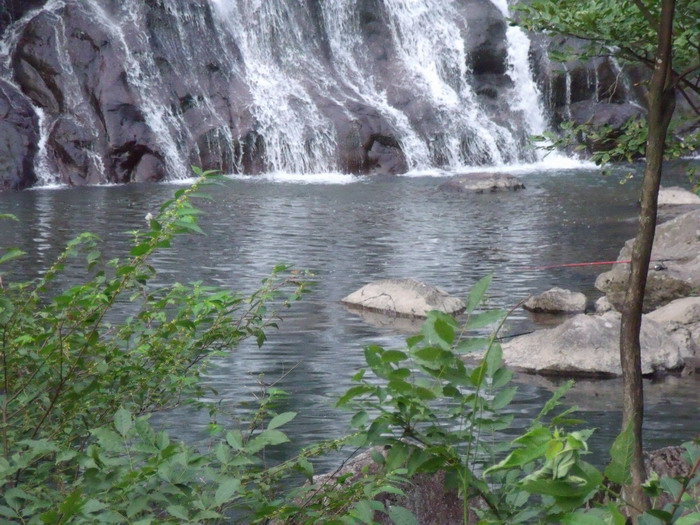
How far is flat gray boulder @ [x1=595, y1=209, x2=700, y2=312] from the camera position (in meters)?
10.8

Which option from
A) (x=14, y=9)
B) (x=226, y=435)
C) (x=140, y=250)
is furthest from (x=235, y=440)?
(x=14, y=9)

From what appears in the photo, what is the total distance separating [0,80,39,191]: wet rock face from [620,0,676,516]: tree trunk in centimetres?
2041

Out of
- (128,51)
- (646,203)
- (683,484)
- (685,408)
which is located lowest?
(685,408)

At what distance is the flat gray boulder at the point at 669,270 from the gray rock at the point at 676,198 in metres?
5.84

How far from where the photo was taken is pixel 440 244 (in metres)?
14.9

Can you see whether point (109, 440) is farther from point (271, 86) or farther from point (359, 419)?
point (271, 86)

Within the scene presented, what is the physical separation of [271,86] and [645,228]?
24.9 meters

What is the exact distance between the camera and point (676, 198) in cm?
1864

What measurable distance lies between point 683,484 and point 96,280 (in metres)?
2.20

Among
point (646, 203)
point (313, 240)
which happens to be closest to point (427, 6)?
point (313, 240)

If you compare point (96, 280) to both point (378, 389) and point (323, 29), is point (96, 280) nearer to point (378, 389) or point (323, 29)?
point (378, 389)

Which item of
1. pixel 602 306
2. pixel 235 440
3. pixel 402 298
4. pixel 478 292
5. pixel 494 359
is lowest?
pixel 602 306

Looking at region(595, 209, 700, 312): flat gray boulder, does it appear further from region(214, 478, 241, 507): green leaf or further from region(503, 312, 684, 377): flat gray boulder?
region(214, 478, 241, 507): green leaf

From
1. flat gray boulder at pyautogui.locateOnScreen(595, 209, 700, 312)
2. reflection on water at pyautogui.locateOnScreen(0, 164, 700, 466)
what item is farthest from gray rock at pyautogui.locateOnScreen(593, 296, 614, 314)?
reflection on water at pyautogui.locateOnScreen(0, 164, 700, 466)
